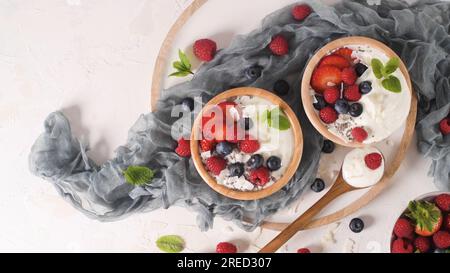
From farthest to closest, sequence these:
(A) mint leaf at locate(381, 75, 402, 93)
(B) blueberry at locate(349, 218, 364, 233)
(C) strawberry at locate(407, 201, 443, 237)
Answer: (B) blueberry at locate(349, 218, 364, 233), (C) strawberry at locate(407, 201, 443, 237), (A) mint leaf at locate(381, 75, 402, 93)

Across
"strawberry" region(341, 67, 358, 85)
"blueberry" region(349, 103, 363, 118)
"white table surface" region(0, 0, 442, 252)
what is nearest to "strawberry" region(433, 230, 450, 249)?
"white table surface" region(0, 0, 442, 252)

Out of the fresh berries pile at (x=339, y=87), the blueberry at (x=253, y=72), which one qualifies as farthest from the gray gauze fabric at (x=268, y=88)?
the fresh berries pile at (x=339, y=87)

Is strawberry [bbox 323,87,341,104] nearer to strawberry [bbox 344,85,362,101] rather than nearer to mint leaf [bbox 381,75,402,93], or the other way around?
strawberry [bbox 344,85,362,101]

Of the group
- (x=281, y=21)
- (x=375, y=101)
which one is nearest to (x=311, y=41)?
(x=281, y=21)

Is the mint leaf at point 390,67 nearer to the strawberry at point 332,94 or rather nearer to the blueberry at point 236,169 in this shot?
the strawberry at point 332,94

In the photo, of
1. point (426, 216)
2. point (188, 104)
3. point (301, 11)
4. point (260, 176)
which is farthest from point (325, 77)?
point (426, 216)
